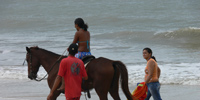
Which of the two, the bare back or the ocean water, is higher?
the bare back

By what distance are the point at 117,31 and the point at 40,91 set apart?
21410 mm

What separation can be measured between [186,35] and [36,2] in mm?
31593

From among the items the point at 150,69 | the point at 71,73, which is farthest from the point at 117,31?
the point at 71,73

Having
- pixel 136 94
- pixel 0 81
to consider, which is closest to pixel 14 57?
pixel 0 81

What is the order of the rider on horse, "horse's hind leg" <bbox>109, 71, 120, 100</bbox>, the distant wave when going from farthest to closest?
the distant wave < the rider on horse < "horse's hind leg" <bbox>109, 71, 120, 100</bbox>

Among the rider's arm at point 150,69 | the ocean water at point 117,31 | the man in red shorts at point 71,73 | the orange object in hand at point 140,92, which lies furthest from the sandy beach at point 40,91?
the man in red shorts at point 71,73

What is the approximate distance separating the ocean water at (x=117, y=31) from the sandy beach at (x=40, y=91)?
1022 millimetres

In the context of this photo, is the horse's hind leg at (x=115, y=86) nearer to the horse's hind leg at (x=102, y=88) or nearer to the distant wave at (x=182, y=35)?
the horse's hind leg at (x=102, y=88)

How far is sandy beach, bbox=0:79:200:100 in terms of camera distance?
8.59 meters

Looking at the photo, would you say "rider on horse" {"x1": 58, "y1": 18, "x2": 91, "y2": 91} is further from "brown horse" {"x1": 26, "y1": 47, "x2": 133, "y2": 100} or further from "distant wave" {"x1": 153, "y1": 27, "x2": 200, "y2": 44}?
"distant wave" {"x1": 153, "y1": 27, "x2": 200, "y2": 44}

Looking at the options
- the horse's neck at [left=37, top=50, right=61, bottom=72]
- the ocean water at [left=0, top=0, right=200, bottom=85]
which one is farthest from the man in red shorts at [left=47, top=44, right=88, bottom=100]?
the ocean water at [left=0, top=0, right=200, bottom=85]

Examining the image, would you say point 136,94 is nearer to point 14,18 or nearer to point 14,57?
point 14,57

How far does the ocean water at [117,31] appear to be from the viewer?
14133 millimetres

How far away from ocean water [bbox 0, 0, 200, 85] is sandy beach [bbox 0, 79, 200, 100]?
1022mm
